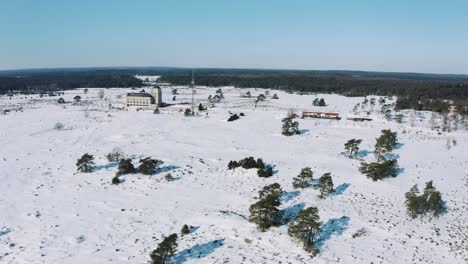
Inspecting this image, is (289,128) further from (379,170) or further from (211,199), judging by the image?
(211,199)

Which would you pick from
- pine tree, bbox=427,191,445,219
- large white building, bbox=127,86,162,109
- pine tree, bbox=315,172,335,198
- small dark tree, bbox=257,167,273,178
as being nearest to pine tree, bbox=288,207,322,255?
pine tree, bbox=315,172,335,198

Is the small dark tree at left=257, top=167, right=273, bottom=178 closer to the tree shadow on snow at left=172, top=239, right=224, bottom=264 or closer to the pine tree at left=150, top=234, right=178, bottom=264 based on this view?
the tree shadow on snow at left=172, top=239, right=224, bottom=264

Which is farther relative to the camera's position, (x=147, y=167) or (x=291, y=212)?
(x=147, y=167)

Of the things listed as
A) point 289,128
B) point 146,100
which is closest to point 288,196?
point 289,128

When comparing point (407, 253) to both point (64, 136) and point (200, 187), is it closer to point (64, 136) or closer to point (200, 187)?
point (200, 187)

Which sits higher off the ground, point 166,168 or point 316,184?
point 316,184

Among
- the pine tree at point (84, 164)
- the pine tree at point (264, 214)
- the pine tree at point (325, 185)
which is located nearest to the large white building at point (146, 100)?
the pine tree at point (84, 164)

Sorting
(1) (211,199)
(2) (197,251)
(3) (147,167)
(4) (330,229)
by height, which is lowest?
(2) (197,251)
